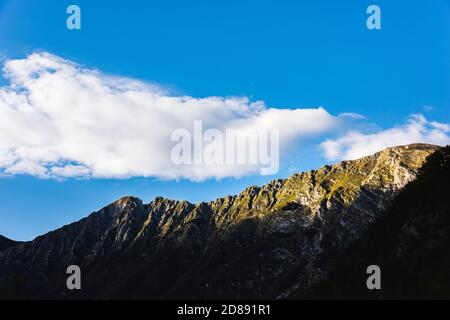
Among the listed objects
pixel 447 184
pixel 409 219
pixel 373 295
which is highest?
pixel 447 184

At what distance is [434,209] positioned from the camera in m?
185

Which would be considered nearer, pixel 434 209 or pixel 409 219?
pixel 434 209

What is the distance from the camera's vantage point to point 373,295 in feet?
527
